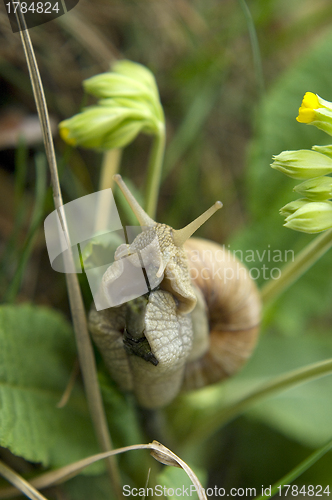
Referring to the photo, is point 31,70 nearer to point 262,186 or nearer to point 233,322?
point 233,322

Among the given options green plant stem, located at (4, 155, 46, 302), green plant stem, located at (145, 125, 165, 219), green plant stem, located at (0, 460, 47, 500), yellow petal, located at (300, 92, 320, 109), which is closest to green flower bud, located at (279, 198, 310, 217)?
yellow petal, located at (300, 92, 320, 109)

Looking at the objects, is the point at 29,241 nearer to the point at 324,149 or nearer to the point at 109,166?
the point at 109,166

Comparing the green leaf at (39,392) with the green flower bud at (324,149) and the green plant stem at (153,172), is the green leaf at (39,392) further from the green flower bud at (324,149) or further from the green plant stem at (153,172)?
the green flower bud at (324,149)

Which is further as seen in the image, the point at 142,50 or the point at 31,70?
the point at 142,50

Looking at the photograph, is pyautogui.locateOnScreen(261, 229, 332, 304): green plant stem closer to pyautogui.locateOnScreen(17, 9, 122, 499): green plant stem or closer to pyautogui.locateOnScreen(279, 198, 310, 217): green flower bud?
pyautogui.locateOnScreen(279, 198, 310, 217): green flower bud

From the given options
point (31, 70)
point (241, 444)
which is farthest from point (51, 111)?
point (241, 444)

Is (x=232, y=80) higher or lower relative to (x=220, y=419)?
higher
